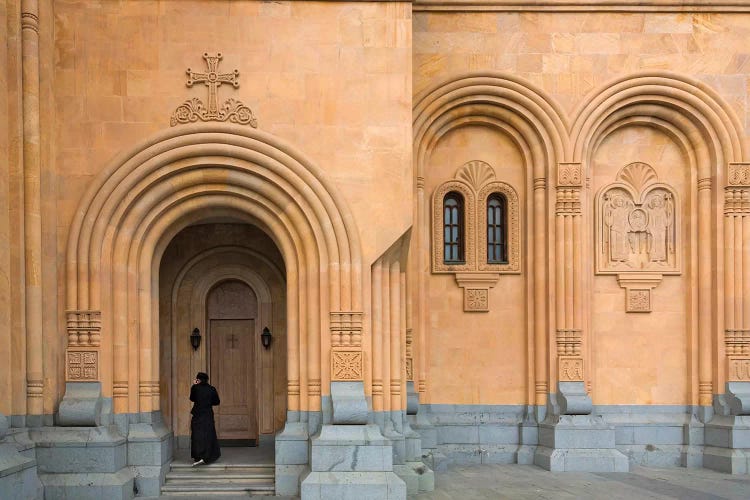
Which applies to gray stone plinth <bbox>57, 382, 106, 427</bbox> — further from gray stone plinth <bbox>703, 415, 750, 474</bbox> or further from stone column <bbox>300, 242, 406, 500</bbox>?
gray stone plinth <bbox>703, 415, 750, 474</bbox>

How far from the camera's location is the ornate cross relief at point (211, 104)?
1157cm

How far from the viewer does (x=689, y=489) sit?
12.4 meters

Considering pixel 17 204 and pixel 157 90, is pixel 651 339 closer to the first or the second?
pixel 157 90

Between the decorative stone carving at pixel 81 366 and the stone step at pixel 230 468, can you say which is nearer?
the decorative stone carving at pixel 81 366

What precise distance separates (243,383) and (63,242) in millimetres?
4300

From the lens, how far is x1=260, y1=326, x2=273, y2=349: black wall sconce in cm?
1370

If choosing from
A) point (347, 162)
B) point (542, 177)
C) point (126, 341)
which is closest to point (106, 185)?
point (126, 341)

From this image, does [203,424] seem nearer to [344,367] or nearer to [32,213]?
[344,367]

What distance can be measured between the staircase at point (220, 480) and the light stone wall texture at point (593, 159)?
3929mm

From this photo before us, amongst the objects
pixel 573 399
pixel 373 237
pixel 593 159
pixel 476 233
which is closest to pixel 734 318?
pixel 573 399

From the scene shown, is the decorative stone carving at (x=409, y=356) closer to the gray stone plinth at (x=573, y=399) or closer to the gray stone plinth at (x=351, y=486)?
the gray stone plinth at (x=573, y=399)

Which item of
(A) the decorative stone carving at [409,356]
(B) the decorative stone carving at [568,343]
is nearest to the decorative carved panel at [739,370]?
(B) the decorative stone carving at [568,343]

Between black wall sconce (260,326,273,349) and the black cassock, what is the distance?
1480 mm

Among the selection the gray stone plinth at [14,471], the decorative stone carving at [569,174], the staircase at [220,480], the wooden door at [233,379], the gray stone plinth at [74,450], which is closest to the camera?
the gray stone plinth at [14,471]
